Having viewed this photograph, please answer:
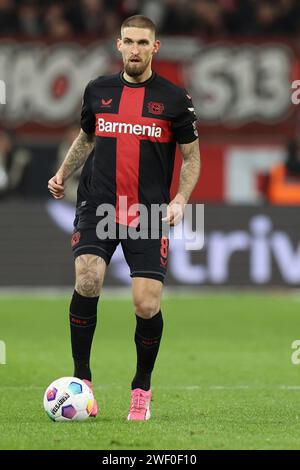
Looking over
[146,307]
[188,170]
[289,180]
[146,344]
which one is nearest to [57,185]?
[188,170]

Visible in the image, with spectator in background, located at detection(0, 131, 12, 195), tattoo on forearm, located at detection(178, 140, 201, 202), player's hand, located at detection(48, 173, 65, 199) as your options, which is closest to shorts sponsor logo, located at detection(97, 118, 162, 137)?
tattoo on forearm, located at detection(178, 140, 201, 202)

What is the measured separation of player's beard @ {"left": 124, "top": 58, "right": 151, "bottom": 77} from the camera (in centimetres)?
766

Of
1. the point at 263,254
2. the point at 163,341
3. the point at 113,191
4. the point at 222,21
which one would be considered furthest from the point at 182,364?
the point at 222,21

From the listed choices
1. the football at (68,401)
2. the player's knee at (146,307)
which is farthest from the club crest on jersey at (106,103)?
the football at (68,401)

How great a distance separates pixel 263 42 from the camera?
72.1ft

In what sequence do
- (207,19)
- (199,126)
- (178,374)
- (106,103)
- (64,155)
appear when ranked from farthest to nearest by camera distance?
1. (199,126)
2. (207,19)
3. (64,155)
4. (178,374)
5. (106,103)

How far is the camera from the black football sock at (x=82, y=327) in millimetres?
7723

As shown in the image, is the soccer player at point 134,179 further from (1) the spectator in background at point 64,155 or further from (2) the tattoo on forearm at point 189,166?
(1) the spectator in background at point 64,155

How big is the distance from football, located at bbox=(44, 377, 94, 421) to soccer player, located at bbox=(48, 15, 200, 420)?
0.15m

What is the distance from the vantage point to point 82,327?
7.77 meters

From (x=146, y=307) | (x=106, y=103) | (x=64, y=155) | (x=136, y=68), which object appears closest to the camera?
(x=146, y=307)

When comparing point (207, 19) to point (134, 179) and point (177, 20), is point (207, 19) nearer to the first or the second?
point (177, 20)

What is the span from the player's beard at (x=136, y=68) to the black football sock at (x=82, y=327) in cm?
137

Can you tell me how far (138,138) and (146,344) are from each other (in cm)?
125
